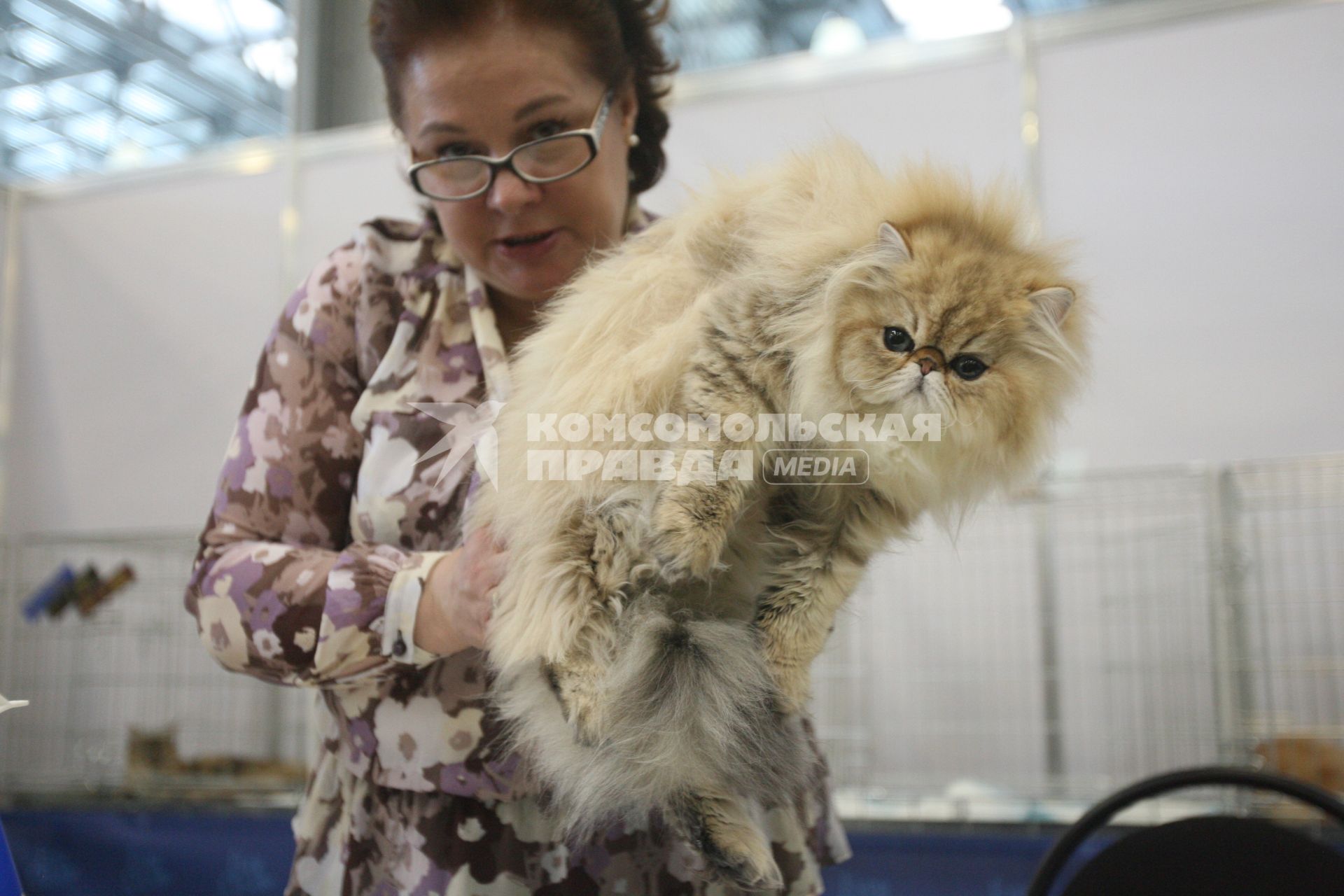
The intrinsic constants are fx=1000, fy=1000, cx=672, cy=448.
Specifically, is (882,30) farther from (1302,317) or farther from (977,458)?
(977,458)

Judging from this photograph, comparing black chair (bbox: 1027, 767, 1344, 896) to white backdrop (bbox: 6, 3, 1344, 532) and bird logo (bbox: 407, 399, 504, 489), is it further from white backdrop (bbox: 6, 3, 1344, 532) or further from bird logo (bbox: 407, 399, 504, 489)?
white backdrop (bbox: 6, 3, 1344, 532)

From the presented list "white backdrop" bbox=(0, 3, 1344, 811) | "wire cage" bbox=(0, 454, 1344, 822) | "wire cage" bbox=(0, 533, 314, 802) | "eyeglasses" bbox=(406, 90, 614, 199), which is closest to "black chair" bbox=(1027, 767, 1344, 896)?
"eyeglasses" bbox=(406, 90, 614, 199)

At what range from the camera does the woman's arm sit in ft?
2.63

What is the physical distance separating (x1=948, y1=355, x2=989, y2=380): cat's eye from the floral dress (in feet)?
1.33

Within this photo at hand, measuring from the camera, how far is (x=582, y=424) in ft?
2.31

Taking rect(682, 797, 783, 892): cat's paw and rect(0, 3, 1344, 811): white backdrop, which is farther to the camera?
rect(0, 3, 1344, 811): white backdrop

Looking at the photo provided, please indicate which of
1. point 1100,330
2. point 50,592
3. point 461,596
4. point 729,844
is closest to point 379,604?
point 461,596

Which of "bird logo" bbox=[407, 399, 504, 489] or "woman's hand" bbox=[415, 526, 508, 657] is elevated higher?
"bird logo" bbox=[407, 399, 504, 489]

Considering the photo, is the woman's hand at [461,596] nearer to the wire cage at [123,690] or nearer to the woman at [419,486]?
the woman at [419,486]

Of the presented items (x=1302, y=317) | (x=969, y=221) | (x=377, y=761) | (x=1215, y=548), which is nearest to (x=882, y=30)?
(x=1302, y=317)

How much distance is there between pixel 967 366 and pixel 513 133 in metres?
0.46

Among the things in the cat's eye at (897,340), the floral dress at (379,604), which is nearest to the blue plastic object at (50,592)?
the floral dress at (379,604)

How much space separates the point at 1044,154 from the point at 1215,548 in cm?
110

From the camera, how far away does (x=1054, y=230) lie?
7.66ft
